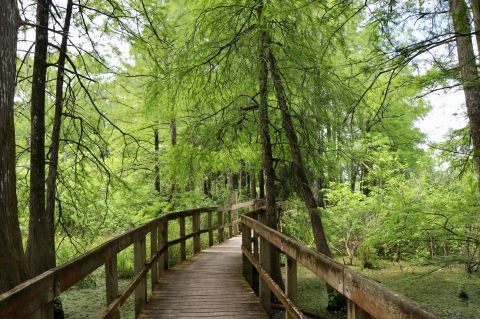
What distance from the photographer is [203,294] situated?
629cm

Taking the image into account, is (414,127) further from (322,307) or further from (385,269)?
(322,307)

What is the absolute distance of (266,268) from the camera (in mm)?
5324

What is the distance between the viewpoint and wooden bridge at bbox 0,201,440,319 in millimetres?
2057

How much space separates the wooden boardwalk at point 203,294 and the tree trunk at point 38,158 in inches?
90.4

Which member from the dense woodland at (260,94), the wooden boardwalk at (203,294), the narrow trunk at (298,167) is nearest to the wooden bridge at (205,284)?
the wooden boardwalk at (203,294)

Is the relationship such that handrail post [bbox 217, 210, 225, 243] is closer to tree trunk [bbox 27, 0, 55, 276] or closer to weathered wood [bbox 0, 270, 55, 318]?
tree trunk [bbox 27, 0, 55, 276]

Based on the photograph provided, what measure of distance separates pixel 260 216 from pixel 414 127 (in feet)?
64.5

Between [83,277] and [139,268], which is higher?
[83,277]

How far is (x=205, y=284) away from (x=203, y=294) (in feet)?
2.47

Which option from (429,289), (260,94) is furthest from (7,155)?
(429,289)

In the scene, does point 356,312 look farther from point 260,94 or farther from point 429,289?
point 429,289

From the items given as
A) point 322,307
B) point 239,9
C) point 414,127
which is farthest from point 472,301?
point 414,127

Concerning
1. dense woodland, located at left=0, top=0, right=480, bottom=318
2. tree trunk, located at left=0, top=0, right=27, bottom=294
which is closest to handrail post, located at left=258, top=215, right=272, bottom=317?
dense woodland, located at left=0, top=0, right=480, bottom=318

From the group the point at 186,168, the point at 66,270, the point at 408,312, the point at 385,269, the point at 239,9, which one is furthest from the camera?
the point at 385,269
